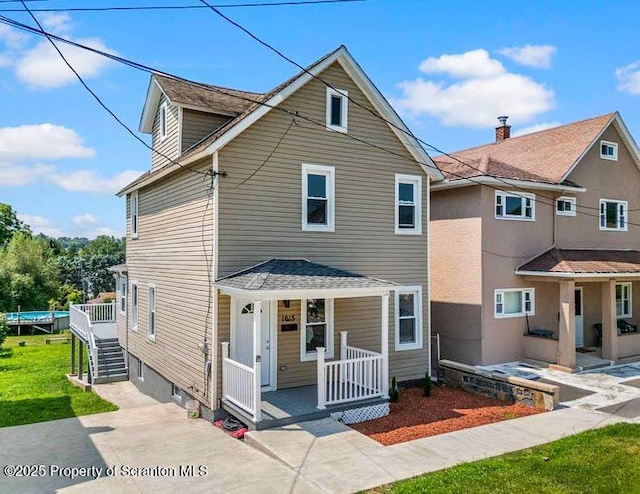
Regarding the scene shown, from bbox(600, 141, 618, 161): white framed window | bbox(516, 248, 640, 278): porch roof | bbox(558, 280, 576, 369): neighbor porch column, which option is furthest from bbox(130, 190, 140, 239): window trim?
bbox(600, 141, 618, 161): white framed window

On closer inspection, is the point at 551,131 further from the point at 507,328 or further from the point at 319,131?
the point at 319,131

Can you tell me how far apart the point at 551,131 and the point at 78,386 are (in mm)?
21243

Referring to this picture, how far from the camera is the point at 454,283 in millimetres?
16266

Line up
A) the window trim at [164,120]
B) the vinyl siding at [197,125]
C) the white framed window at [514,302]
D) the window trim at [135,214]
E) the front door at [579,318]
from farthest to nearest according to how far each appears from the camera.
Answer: the front door at [579,318]
the window trim at [135,214]
the white framed window at [514,302]
the window trim at [164,120]
the vinyl siding at [197,125]

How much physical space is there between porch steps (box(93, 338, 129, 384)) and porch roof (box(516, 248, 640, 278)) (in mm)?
14532

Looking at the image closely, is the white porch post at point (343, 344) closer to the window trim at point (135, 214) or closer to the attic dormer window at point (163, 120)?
the attic dormer window at point (163, 120)

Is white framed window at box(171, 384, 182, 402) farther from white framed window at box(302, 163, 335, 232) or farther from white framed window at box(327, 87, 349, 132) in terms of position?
white framed window at box(327, 87, 349, 132)

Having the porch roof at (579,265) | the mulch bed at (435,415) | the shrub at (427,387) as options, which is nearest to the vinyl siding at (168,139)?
the mulch bed at (435,415)

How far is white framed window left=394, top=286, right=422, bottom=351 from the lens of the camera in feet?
44.7

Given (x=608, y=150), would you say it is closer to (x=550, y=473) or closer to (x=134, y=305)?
(x=550, y=473)

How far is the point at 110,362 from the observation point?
60.3ft

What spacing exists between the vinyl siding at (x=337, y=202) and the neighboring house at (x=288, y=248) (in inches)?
1.3

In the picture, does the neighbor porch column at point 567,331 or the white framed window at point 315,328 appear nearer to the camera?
the white framed window at point 315,328

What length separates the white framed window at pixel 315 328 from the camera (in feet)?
39.2
